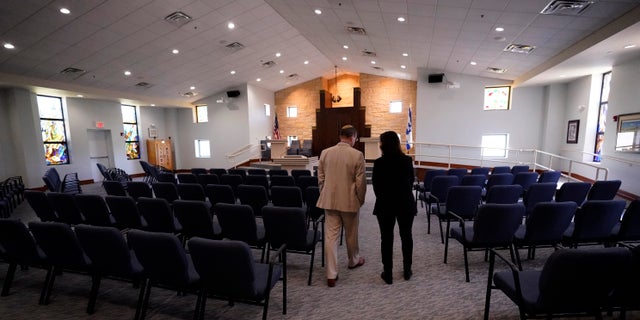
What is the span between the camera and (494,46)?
7.05m

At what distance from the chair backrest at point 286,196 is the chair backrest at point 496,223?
7.21 feet

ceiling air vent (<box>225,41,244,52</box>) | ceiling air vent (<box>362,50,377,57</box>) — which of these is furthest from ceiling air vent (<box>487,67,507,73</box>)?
ceiling air vent (<box>225,41,244,52</box>)

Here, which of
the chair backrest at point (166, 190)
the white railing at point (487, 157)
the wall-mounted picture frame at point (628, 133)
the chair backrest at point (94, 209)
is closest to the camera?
the chair backrest at point (94, 209)

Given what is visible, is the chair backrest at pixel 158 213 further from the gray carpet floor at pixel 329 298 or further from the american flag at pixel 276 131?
the american flag at pixel 276 131

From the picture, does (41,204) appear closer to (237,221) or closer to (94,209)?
(94,209)

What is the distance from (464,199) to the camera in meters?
3.70

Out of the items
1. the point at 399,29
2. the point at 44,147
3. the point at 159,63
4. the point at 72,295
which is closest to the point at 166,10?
the point at 159,63

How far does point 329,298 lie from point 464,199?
231 cm

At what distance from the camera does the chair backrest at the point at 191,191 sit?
14.5 feet

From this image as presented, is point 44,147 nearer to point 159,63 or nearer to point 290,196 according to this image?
point 159,63

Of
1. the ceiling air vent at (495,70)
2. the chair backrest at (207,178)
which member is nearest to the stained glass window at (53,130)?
the chair backrest at (207,178)

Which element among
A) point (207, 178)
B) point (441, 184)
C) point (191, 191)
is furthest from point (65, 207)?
point (441, 184)

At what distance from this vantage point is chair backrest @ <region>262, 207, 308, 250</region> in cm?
268

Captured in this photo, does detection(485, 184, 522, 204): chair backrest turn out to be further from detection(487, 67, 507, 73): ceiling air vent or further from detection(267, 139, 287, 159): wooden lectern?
detection(267, 139, 287, 159): wooden lectern
